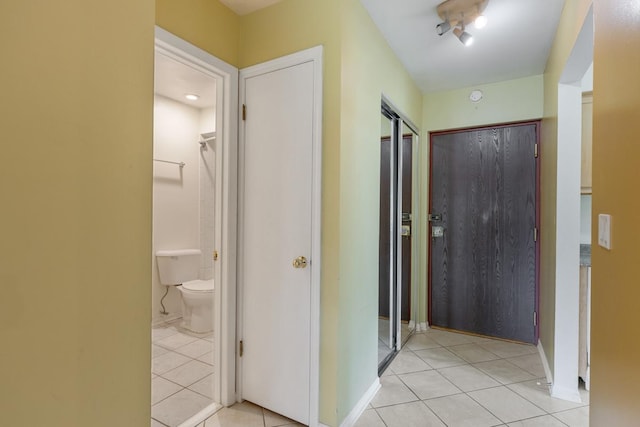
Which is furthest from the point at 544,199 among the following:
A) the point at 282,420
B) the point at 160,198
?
the point at 160,198

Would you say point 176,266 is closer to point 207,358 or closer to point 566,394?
point 207,358

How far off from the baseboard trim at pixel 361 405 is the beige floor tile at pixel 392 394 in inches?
1.2

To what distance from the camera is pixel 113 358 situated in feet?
2.60

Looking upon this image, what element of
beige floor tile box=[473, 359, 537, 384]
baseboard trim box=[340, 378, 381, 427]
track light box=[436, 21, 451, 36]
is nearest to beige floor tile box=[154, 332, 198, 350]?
baseboard trim box=[340, 378, 381, 427]

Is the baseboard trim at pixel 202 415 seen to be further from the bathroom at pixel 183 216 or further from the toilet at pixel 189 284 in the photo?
the toilet at pixel 189 284

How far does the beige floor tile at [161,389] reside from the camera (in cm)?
202

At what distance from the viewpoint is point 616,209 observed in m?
1.02

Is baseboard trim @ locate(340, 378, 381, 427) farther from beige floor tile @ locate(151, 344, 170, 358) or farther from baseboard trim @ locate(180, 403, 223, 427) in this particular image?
beige floor tile @ locate(151, 344, 170, 358)

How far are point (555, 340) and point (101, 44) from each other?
2771 mm

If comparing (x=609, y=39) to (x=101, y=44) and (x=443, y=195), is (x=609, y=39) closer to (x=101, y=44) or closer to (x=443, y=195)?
(x=101, y=44)

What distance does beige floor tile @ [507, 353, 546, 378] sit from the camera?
7.88 ft

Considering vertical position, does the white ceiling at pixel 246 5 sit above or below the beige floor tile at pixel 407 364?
above

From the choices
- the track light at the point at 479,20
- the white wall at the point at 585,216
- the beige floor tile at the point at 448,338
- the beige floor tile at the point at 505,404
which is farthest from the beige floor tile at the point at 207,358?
the white wall at the point at 585,216

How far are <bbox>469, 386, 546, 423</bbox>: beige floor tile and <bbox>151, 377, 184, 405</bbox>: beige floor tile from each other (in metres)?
2.02
